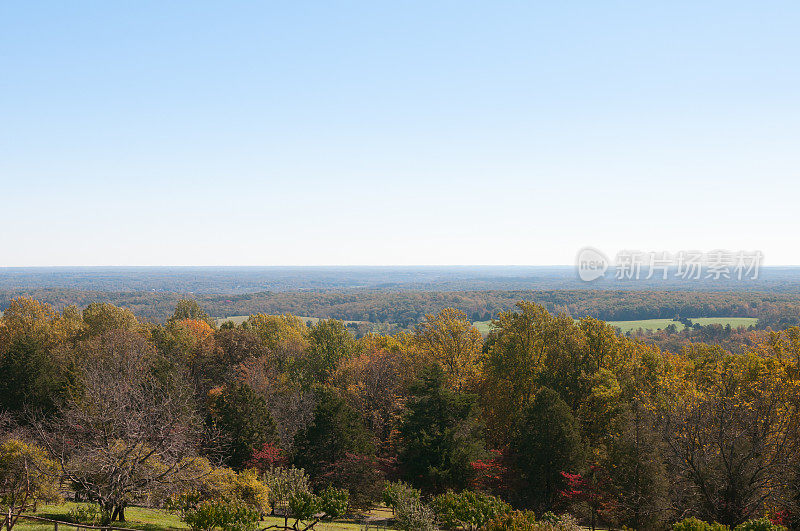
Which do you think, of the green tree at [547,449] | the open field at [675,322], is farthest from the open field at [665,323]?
the green tree at [547,449]

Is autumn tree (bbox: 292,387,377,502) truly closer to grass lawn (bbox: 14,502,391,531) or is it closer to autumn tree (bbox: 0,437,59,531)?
grass lawn (bbox: 14,502,391,531)

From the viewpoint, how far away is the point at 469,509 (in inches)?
970

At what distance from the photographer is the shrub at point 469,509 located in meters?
24.5

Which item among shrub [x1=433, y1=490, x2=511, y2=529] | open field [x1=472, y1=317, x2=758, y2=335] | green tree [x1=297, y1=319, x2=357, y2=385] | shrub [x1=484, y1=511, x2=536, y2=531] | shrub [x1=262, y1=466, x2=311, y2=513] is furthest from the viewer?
open field [x1=472, y1=317, x2=758, y2=335]

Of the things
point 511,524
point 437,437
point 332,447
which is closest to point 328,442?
point 332,447

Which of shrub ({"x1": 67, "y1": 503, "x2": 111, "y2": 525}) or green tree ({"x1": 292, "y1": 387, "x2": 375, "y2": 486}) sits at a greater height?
shrub ({"x1": 67, "y1": 503, "x2": 111, "y2": 525})

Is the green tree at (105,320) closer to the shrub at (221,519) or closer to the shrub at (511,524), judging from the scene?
the shrub at (221,519)

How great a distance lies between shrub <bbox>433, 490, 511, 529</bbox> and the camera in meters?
24.5

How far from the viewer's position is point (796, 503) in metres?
26.7

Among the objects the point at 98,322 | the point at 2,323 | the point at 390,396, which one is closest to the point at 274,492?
the point at 390,396

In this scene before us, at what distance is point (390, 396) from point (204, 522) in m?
29.4

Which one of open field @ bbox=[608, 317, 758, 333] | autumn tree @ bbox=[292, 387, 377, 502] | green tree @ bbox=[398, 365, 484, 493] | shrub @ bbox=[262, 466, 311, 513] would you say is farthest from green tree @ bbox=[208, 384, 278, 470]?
open field @ bbox=[608, 317, 758, 333]

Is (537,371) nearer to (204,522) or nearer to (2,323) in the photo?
(204,522)

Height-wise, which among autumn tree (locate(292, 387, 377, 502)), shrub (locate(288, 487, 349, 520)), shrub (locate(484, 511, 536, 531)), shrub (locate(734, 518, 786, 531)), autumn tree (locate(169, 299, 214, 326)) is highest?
autumn tree (locate(169, 299, 214, 326))
